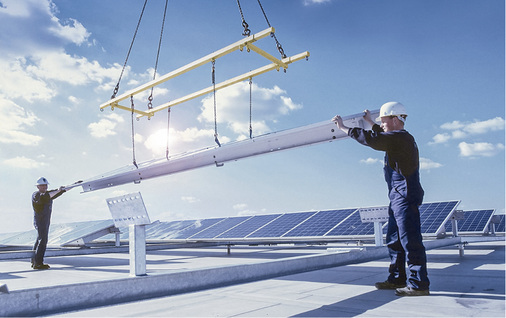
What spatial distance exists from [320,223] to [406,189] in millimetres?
7753

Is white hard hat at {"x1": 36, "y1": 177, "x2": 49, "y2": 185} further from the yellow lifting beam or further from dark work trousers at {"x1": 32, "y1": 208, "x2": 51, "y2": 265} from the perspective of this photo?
the yellow lifting beam

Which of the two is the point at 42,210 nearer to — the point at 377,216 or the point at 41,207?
the point at 41,207

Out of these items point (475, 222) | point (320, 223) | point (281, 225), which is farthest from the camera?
point (475, 222)

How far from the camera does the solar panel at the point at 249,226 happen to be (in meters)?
11.8

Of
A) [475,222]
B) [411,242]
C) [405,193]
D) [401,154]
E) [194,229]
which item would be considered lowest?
[475,222]

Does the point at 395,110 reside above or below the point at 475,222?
above

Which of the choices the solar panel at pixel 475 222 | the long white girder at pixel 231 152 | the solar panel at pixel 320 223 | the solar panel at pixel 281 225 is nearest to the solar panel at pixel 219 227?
the solar panel at pixel 281 225

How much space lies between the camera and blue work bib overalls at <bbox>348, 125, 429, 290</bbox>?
141 inches

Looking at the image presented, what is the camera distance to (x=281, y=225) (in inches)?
481

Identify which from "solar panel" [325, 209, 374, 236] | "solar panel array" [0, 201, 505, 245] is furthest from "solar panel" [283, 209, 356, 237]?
"solar panel" [325, 209, 374, 236]

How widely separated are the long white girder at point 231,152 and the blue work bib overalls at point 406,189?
34.6 inches

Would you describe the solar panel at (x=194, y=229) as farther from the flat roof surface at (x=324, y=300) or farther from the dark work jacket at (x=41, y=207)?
the flat roof surface at (x=324, y=300)

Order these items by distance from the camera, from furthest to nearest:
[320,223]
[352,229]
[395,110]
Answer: [320,223] < [352,229] < [395,110]

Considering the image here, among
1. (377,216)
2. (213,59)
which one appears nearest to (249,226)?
(213,59)
